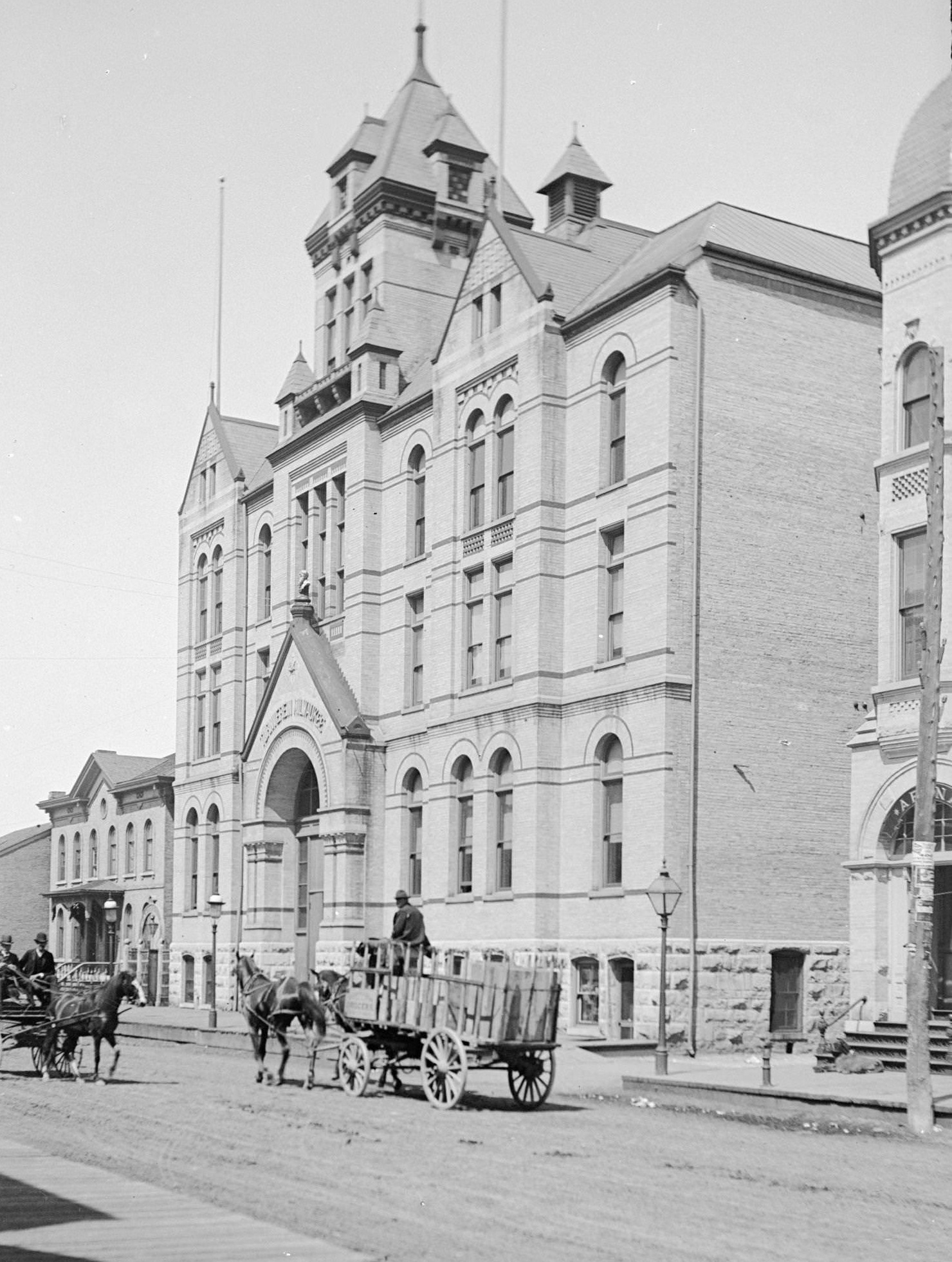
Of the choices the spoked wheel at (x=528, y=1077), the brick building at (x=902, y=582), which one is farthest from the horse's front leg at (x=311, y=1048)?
the brick building at (x=902, y=582)

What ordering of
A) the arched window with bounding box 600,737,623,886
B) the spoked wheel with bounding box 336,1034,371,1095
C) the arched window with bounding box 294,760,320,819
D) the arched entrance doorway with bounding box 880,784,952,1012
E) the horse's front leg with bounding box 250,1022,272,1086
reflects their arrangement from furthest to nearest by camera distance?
1. the arched window with bounding box 294,760,320,819
2. the arched window with bounding box 600,737,623,886
3. the arched entrance doorway with bounding box 880,784,952,1012
4. the horse's front leg with bounding box 250,1022,272,1086
5. the spoked wheel with bounding box 336,1034,371,1095

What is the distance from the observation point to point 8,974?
25.7 m

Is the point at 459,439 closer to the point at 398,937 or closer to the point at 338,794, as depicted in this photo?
the point at 338,794

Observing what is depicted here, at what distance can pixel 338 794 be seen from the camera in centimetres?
4269

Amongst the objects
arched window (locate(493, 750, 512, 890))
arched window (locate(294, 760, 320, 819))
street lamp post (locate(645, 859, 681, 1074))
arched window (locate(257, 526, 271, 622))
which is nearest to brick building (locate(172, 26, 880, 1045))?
arched window (locate(493, 750, 512, 890))

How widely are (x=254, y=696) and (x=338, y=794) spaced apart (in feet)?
30.8

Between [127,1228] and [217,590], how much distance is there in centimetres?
4402

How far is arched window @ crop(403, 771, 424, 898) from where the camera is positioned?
136 feet

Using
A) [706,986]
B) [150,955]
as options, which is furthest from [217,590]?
[706,986]

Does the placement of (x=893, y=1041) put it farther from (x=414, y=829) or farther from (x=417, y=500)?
(x=417, y=500)

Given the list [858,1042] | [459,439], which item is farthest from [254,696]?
[858,1042]

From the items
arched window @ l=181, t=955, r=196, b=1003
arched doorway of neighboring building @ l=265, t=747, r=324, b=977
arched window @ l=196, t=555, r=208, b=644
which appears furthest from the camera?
arched window @ l=196, t=555, r=208, b=644

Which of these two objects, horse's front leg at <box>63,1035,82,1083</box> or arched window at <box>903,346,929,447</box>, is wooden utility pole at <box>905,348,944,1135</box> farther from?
horse's front leg at <box>63,1035,82,1083</box>

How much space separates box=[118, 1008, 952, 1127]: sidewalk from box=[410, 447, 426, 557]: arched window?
43.5ft
